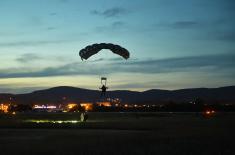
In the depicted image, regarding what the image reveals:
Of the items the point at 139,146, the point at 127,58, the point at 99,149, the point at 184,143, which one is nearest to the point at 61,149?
the point at 99,149

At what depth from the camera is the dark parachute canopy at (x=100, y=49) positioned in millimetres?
47969

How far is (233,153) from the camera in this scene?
2573cm

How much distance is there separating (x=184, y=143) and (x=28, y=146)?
27.7 feet

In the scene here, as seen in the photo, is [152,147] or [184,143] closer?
[152,147]

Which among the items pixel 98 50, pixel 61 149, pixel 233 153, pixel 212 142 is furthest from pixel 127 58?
pixel 233 153

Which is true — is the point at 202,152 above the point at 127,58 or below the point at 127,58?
below

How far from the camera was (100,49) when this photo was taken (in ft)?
158

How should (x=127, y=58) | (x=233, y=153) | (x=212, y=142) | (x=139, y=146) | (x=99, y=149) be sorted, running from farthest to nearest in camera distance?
1. (x=127, y=58)
2. (x=212, y=142)
3. (x=139, y=146)
4. (x=99, y=149)
5. (x=233, y=153)

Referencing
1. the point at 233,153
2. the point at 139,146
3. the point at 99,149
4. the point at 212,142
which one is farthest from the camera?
the point at 212,142

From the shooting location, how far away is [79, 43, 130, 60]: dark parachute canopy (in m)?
48.0

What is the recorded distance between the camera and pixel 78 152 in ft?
88.5

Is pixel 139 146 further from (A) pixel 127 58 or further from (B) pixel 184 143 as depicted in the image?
(A) pixel 127 58

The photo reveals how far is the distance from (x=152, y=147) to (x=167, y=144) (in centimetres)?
206

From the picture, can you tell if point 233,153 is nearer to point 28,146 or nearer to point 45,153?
point 45,153
